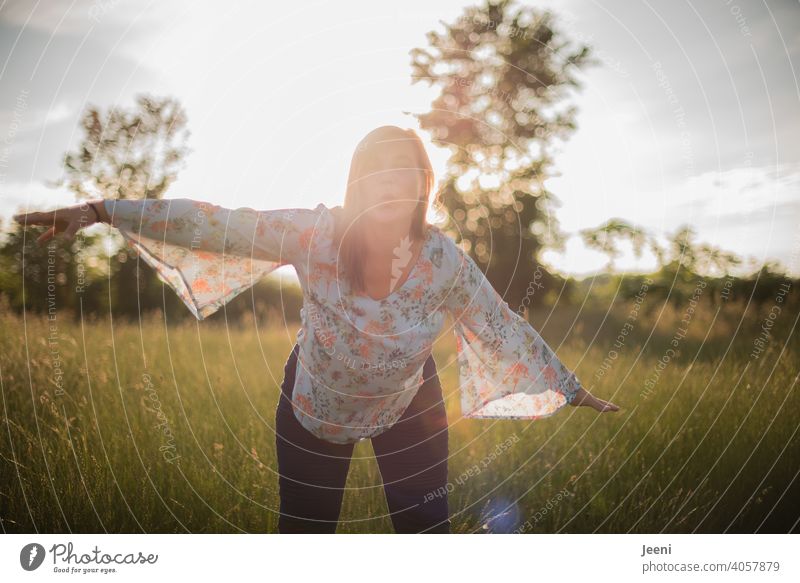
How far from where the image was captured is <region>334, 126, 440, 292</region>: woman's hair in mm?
1895

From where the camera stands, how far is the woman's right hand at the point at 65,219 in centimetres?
175

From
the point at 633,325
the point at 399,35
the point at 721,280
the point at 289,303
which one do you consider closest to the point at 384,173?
the point at 399,35

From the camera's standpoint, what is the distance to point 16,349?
3.15 m

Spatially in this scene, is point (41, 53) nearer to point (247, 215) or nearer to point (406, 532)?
point (247, 215)

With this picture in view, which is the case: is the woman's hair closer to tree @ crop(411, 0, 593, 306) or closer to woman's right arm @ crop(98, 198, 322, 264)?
woman's right arm @ crop(98, 198, 322, 264)

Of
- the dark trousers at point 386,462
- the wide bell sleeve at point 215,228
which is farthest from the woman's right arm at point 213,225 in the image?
the dark trousers at point 386,462

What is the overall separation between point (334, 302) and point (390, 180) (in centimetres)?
45

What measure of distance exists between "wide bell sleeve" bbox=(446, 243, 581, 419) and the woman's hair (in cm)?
33
